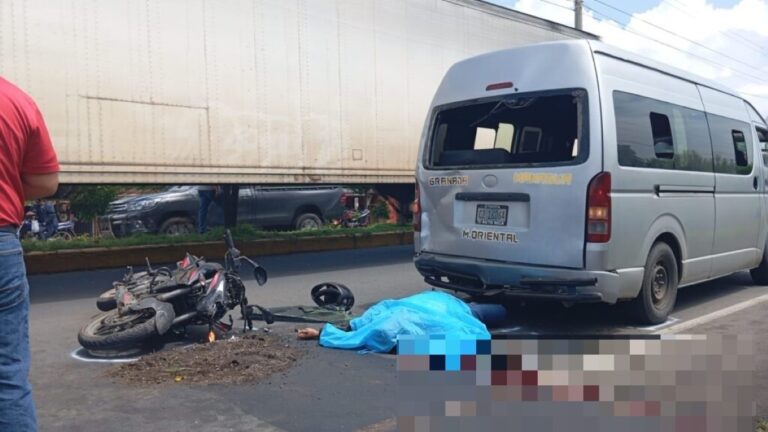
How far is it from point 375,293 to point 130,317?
140 inches

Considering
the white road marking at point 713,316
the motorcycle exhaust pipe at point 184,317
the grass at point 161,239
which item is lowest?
the white road marking at point 713,316

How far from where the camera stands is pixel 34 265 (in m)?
10.1

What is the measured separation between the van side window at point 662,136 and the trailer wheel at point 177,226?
11172 millimetres

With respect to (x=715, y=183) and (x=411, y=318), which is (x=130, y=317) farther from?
(x=715, y=183)

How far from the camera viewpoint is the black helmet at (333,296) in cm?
677

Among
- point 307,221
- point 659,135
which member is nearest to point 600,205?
point 659,135

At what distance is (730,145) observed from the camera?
7.63m

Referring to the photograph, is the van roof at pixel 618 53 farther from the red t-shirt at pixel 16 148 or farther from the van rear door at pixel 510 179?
the red t-shirt at pixel 16 148

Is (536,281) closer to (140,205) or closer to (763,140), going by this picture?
(763,140)

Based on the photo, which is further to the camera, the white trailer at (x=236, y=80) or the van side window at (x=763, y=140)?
the van side window at (x=763, y=140)

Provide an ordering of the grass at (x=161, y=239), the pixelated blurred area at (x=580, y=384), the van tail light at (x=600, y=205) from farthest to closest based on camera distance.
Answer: the grass at (x=161, y=239) → the van tail light at (x=600, y=205) → the pixelated blurred area at (x=580, y=384)

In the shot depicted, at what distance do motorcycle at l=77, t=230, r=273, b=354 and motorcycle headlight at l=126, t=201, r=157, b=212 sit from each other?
8.65 metres

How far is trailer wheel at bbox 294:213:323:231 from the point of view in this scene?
17.1 metres

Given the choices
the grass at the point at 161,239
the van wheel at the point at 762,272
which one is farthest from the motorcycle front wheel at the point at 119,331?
the van wheel at the point at 762,272
